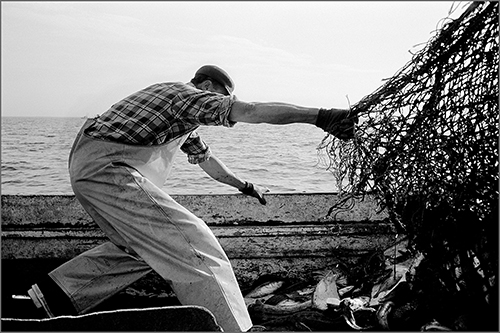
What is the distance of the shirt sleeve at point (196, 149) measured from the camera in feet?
14.4

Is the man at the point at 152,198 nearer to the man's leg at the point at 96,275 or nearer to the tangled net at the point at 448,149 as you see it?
the man's leg at the point at 96,275

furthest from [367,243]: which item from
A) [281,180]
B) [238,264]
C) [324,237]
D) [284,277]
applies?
[281,180]

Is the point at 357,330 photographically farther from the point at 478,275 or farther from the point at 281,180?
the point at 281,180

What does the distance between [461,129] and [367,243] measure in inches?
77.0

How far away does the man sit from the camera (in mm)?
3275

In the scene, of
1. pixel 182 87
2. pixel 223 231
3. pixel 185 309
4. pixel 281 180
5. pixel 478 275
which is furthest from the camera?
pixel 281 180

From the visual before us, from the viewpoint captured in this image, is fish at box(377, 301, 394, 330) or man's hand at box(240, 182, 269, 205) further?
man's hand at box(240, 182, 269, 205)

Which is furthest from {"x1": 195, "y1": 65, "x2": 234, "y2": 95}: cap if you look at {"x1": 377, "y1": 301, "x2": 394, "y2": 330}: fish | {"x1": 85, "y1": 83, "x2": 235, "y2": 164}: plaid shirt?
{"x1": 377, "y1": 301, "x2": 394, "y2": 330}: fish

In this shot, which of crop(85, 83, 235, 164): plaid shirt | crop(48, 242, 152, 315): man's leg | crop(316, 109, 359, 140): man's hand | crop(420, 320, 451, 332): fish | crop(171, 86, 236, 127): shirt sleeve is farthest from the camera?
crop(48, 242, 152, 315): man's leg

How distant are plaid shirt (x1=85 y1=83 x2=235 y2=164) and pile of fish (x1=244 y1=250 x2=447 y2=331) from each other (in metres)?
1.45

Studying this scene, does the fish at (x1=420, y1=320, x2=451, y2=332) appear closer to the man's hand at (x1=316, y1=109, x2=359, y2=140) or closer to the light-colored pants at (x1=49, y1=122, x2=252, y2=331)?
the light-colored pants at (x1=49, y1=122, x2=252, y2=331)

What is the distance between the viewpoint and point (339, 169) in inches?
133

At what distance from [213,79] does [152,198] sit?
1.10m

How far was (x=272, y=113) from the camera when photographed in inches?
129
